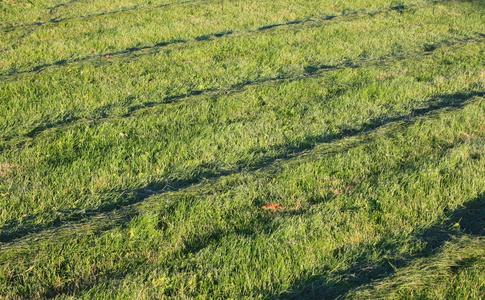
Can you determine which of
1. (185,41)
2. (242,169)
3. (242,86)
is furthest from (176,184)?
(185,41)

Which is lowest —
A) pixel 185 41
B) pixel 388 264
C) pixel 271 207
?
pixel 388 264

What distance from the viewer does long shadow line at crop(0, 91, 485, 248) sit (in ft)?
10.8

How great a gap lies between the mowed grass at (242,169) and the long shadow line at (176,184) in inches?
0.7

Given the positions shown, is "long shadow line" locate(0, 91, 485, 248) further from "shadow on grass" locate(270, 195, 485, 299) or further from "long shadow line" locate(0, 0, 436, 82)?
"long shadow line" locate(0, 0, 436, 82)

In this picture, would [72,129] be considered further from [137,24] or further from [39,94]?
[137,24]

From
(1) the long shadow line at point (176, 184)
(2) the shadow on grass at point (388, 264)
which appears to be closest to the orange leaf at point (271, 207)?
(1) the long shadow line at point (176, 184)

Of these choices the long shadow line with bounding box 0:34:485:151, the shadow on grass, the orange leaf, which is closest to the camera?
the shadow on grass

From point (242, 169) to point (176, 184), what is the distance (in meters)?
0.65

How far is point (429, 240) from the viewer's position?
3.18 metres

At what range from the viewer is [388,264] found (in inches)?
117

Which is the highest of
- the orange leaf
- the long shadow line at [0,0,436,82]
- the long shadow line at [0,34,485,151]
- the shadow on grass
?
the long shadow line at [0,0,436,82]

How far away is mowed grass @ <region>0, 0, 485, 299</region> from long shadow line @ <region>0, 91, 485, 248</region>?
0.7 inches

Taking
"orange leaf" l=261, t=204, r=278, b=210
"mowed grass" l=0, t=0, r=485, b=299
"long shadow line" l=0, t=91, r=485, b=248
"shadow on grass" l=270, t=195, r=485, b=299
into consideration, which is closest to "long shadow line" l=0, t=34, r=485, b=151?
"mowed grass" l=0, t=0, r=485, b=299

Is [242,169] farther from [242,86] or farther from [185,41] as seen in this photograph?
[185,41]
